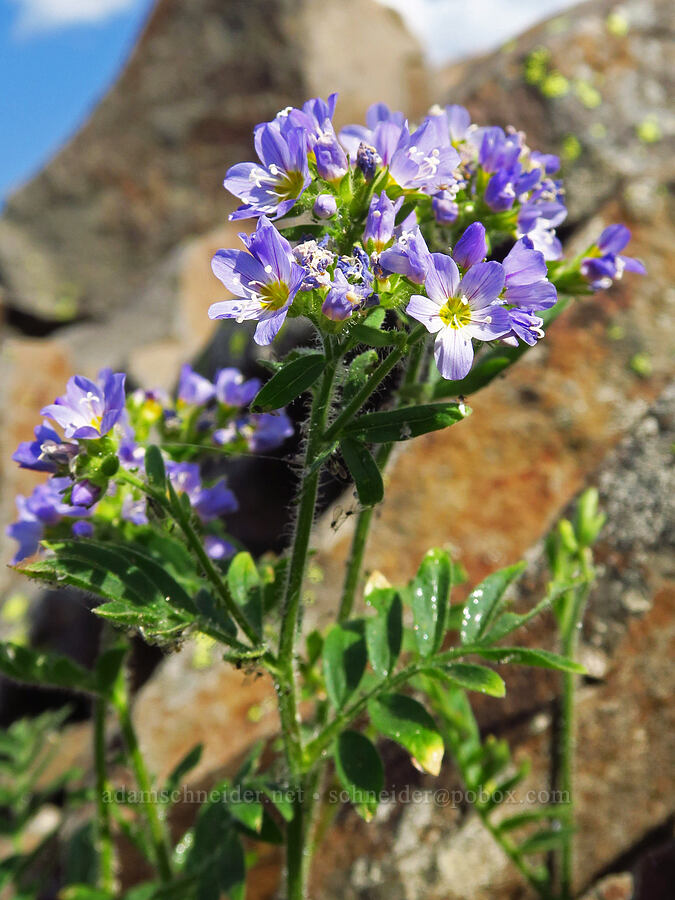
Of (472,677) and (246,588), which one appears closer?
(472,677)

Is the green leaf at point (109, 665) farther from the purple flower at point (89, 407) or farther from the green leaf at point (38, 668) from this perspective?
the purple flower at point (89, 407)

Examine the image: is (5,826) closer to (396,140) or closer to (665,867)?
(665,867)

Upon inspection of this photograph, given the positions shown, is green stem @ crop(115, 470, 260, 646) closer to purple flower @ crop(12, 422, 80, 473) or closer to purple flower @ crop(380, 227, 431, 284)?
purple flower @ crop(12, 422, 80, 473)

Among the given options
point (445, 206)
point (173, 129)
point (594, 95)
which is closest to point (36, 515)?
point (445, 206)

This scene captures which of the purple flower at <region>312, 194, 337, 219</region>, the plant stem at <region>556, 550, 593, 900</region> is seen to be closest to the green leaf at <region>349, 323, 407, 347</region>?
the purple flower at <region>312, 194, 337, 219</region>

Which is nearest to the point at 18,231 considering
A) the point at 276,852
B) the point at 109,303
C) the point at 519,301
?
the point at 109,303

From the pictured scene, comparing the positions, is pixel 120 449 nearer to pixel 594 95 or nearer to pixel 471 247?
pixel 471 247
